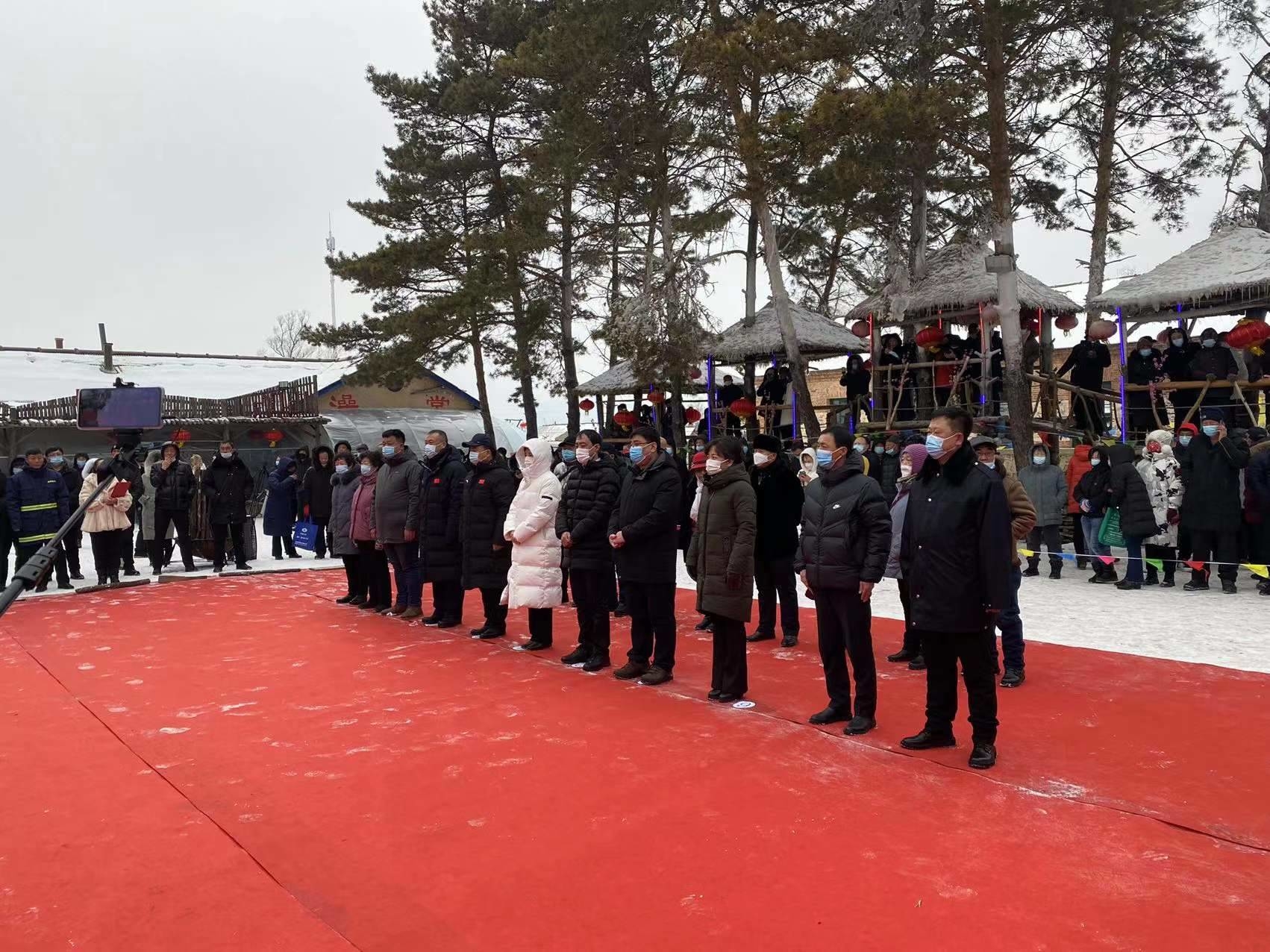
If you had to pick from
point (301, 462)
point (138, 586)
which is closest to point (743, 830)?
point (138, 586)

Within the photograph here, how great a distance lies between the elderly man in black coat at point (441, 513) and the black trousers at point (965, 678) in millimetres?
4719

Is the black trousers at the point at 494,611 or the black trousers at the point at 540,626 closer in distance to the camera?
the black trousers at the point at 540,626

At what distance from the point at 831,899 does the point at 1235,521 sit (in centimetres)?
825

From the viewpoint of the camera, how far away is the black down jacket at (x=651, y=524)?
258 inches

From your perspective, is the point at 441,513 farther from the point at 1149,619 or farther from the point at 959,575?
the point at 1149,619

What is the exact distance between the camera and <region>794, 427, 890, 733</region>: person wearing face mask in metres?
5.46

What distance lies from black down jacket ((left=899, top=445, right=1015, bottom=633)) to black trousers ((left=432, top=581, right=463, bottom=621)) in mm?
5140

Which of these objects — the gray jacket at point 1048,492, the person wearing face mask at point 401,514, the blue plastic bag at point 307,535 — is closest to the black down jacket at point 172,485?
the blue plastic bag at point 307,535

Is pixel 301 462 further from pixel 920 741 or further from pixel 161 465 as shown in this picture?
pixel 920 741

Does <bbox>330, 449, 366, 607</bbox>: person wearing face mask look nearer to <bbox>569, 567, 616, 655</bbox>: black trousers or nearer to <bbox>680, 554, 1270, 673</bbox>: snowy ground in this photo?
<bbox>569, 567, 616, 655</bbox>: black trousers

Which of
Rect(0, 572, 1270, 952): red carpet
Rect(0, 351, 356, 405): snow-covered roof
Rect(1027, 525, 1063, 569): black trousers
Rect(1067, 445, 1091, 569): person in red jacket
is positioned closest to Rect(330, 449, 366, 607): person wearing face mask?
Rect(0, 572, 1270, 952): red carpet

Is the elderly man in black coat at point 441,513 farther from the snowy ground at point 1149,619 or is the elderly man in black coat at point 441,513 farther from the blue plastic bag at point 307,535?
the blue plastic bag at point 307,535

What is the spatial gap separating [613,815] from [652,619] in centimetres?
259

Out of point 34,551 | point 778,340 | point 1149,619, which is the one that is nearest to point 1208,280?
point 1149,619
